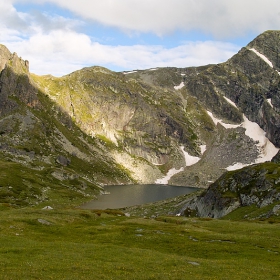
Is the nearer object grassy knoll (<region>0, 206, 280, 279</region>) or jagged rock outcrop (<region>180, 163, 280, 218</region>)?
grassy knoll (<region>0, 206, 280, 279</region>)

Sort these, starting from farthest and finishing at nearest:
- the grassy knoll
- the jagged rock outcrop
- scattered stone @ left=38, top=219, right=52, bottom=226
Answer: the jagged rock outcrop → scattered stone @ left=38, top=219, right=52, bottom=226 → the grassy knoll

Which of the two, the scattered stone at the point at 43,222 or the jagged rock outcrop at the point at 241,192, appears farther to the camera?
the jagged rock outcrop at the point at 241,192

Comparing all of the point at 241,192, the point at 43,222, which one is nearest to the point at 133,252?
the point at 43,222

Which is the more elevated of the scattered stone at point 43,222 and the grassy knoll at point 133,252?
the grassy knoll at point 133,252

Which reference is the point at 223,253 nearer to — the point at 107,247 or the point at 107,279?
the point at 107,247

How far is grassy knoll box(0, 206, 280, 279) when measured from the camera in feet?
88.3

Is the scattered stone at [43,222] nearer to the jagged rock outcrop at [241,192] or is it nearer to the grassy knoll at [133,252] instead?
the grassy knoll at [133,252]

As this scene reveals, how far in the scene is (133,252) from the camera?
117 feet

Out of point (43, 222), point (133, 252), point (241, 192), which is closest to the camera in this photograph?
point (133, 252)

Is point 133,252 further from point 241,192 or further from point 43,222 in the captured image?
point 241,192

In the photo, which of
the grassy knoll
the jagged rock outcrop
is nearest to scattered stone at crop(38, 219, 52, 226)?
the grassy knoll

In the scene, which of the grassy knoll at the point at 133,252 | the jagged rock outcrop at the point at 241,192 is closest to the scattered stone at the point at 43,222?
the grassy knoll at the point at 133,252

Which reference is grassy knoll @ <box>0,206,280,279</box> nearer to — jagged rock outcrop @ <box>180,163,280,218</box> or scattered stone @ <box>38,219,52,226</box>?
scattered stone @ <box>38,219,52,226</box>

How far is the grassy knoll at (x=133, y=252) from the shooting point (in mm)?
26906
